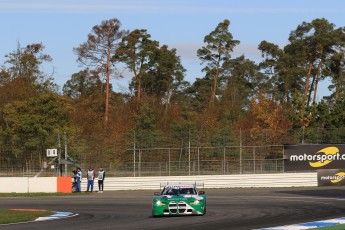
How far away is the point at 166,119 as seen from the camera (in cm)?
7600

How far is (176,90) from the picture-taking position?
9281 centimetres

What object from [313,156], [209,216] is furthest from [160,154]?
[209,216]

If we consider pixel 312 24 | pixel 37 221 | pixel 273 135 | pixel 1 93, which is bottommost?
pixel 37 221

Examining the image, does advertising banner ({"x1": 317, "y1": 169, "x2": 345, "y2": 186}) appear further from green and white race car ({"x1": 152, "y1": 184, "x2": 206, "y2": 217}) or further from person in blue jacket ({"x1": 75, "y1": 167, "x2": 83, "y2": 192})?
green and white race car ({"x1": 152, "y1": 184, "x2": 206, "y2": 217})

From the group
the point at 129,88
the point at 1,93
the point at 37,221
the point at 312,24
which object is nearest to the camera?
the point at 37,221

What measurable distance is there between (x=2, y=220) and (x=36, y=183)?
20.1 metres

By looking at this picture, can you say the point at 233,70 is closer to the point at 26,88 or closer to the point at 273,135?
the point at 26,88

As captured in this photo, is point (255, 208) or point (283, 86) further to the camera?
point (283, 86)

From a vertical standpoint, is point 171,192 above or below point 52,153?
below

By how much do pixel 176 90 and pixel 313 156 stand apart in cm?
4824

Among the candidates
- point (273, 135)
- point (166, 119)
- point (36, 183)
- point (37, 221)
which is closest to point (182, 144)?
point (273, 135)

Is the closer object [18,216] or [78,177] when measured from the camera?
[18,216]

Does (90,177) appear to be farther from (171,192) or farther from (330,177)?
(171,192)

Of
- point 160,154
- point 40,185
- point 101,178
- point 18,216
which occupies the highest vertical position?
point 160,154
